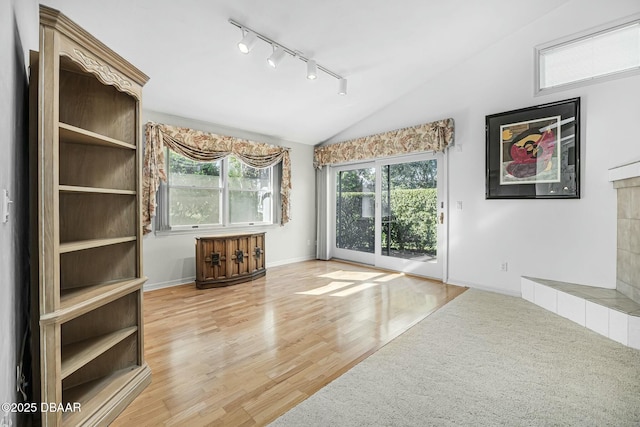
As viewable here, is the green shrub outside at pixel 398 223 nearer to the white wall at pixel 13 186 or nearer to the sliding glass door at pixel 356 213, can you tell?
the sliding glass door at pixel 356 213

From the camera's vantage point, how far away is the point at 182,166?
4.14m

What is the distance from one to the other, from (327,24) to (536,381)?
3308mm

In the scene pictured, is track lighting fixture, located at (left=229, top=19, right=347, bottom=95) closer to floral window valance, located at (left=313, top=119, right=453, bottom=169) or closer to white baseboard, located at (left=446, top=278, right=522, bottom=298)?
floral window valance, located at (left=313, top=119, right=453, bottom=169)

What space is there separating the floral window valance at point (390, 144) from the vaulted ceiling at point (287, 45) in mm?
631

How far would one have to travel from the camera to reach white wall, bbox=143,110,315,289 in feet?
12.7

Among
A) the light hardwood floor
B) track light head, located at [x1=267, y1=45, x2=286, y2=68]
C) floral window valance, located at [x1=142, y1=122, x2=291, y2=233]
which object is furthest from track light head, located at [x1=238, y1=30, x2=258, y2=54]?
the light hardwood floor

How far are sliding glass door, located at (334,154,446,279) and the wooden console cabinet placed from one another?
2.04 m

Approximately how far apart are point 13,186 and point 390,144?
436 cm

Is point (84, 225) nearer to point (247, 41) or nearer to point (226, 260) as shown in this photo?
point (247, 41)

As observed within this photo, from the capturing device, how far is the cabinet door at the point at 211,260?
387 centimetres

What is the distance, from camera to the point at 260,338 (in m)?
2.40

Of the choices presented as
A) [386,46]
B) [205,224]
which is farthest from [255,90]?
[205,224]

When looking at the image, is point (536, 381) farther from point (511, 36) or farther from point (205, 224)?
point (205, 224)

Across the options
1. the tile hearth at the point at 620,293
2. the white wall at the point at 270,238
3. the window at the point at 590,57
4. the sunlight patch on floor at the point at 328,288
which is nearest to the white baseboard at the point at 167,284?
the white wall at the point at 270,238
